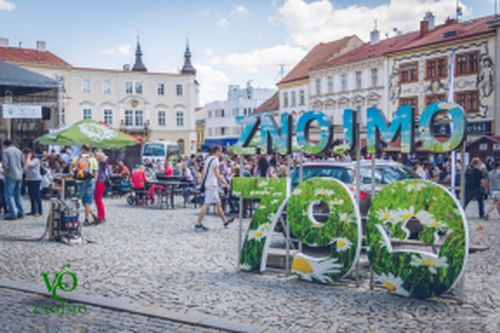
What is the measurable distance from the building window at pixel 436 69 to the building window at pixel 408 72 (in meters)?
1.14

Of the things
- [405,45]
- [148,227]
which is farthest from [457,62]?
[148,227]

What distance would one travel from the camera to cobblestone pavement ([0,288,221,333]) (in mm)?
5301

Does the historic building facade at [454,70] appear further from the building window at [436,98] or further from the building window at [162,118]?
the building window at [162,118]

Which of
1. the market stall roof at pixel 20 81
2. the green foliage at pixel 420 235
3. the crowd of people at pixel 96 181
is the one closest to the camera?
the green foliage at pixel 420 235

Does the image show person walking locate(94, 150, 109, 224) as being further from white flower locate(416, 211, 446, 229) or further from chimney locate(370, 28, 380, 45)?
chimney locate(370, 28, 380, 45)

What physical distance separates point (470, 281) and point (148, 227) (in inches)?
290

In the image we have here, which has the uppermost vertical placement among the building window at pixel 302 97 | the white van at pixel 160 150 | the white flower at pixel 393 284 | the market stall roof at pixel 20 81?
the building window at pixel 302 97

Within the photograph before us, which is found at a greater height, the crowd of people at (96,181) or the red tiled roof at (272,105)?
the red tiled roof at (272,105)

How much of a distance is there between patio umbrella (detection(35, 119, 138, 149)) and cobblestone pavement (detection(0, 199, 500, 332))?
28.9 ft

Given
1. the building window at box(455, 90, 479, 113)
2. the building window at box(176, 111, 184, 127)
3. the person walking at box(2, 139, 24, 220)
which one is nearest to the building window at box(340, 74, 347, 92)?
the building window at box(455, 90, 479, 113)

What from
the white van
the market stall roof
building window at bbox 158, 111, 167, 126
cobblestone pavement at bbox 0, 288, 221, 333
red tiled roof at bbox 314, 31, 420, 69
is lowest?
cobblestone pavement at bbox 0, 288, 221, 333

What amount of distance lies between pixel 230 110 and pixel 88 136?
65846 millimetres

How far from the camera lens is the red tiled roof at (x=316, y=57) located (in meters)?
53.5

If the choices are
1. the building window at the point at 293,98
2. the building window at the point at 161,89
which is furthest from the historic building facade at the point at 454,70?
the building window at the point at 161,89
